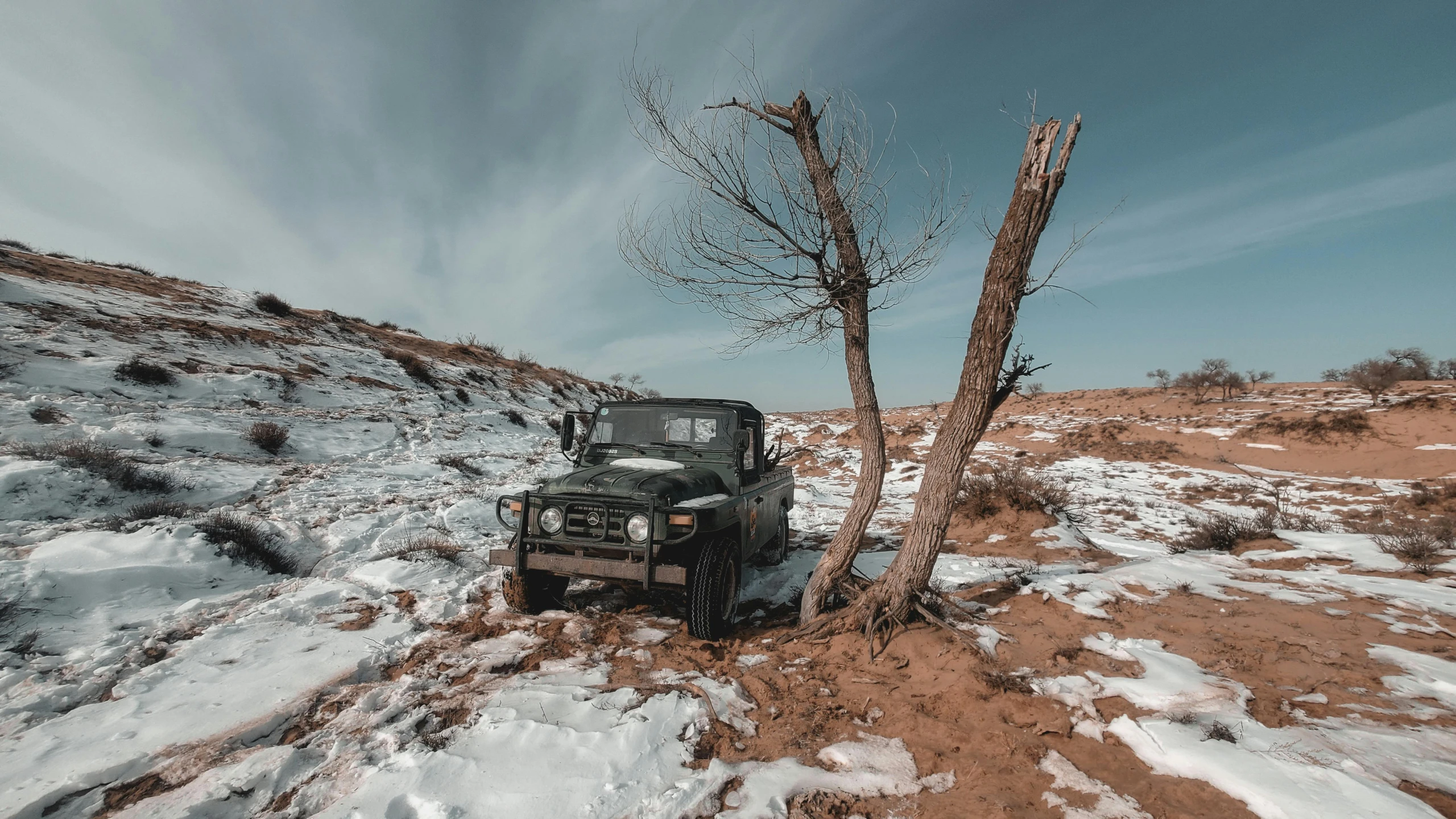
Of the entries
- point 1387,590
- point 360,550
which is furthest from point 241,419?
point 1387,590

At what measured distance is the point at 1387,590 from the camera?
4.42 m

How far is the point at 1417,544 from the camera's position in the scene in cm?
514

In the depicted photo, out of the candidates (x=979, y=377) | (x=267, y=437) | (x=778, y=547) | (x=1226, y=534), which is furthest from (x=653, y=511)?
(x=267, y=437)

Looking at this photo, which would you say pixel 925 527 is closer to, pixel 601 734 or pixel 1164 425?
pixel 601 734

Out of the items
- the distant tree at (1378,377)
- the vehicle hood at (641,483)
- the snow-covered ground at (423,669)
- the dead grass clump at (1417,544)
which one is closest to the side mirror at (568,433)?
the vehicle hood at (641,483)

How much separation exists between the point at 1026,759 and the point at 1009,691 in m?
0.60

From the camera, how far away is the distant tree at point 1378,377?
84.5 feet

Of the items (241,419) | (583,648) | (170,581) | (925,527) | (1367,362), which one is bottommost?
(583,648)

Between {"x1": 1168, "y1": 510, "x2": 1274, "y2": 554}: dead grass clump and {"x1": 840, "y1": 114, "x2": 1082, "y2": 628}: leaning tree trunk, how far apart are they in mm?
4603

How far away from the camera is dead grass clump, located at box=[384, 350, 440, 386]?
17.4 metres

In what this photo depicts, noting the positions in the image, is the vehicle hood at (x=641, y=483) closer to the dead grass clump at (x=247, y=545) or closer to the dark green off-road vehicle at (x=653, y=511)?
the dark green off-road vehicle at (x=653, y=511)

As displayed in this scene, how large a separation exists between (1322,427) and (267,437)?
2963cm

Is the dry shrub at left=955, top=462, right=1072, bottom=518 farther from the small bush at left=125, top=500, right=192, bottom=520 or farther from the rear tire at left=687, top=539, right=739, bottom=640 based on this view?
the small bush at left=125, top=500, right=192, bottom=520

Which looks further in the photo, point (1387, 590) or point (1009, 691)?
point (1387, 590)
